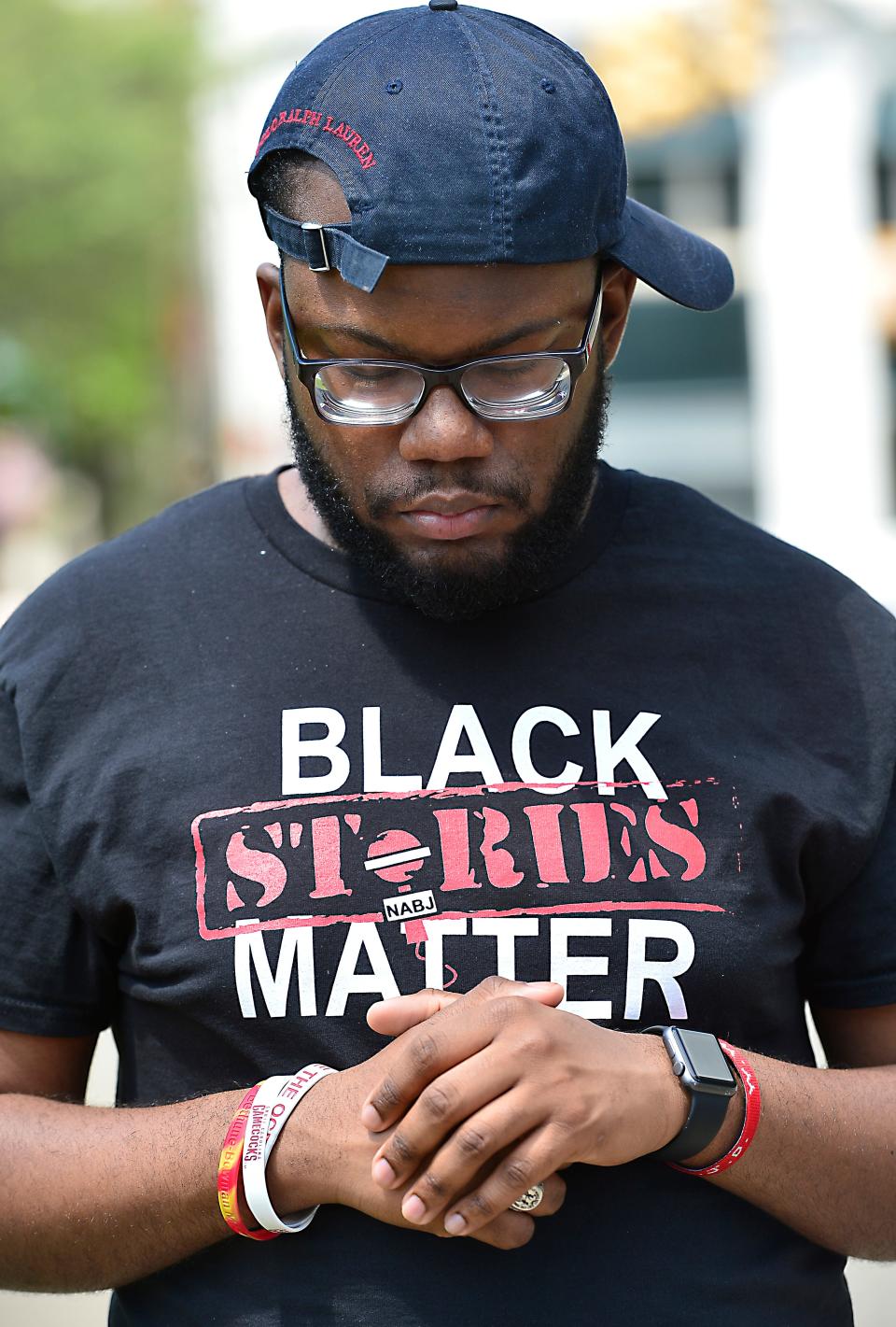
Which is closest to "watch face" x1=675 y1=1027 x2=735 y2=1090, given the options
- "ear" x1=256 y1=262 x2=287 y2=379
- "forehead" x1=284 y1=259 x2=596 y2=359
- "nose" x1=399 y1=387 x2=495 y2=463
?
"nose" x1=399 y1=387 x2=495 y2=463

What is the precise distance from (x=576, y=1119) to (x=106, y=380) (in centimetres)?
2592

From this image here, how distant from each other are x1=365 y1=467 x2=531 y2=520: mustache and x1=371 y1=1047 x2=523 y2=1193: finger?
2.06 feet

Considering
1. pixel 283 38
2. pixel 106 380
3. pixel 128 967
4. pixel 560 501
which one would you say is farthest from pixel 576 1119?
pixel 106 380

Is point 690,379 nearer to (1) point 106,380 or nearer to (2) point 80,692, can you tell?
(2) point 80,692

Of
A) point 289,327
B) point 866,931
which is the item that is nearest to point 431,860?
point 866,931

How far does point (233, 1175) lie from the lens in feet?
5.91

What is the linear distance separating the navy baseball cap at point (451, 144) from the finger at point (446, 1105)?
0.85m

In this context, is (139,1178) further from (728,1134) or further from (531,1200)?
(728,1134)

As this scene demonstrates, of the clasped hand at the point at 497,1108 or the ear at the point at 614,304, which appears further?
the ear at the point at 614,304

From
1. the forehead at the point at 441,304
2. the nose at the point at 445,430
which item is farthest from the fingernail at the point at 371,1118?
the forehead at the point at 441,304

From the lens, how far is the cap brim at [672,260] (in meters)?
2.02

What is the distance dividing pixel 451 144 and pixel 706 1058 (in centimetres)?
104

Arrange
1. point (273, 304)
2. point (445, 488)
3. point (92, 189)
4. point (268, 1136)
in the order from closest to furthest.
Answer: point (268, 1136) < point (445, 488) < point (273, 304) < point (92, 189)

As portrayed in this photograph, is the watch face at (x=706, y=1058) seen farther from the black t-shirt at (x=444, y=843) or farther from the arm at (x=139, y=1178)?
the arm at (x=139, y=1178)
